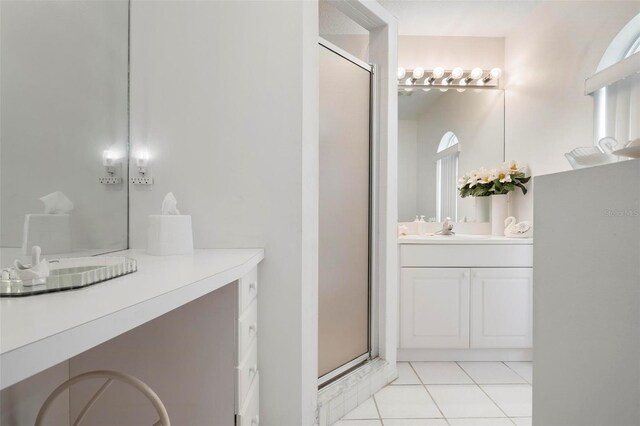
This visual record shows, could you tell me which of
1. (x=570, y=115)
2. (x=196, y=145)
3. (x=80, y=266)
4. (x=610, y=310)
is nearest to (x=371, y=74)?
(x=196, y=145)

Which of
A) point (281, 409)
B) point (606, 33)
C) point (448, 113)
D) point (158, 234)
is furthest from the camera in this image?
point (448, 113)

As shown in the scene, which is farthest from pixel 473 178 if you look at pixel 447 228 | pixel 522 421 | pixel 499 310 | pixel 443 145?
pixel 522 421

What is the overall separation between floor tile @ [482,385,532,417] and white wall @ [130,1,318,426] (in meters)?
1.03

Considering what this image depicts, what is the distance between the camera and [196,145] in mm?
1503

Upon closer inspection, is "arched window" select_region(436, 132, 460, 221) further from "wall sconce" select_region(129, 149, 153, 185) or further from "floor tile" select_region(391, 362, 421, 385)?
"wall sconce" select_region(129, 149, 153, 185)

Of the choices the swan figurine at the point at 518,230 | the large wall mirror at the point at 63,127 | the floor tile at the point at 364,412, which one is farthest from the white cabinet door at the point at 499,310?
the large wall mirror at the point at 63,127

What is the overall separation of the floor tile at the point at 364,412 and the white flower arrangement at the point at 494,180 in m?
1.77

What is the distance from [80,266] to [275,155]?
0.82 meters

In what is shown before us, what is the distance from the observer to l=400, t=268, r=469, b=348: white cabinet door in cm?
237

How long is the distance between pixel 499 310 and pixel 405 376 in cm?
75

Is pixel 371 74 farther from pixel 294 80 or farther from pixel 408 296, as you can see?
pixel 408 296

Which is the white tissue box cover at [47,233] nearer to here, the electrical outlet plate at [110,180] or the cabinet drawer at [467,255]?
the electrical outlet plate at [110,180]

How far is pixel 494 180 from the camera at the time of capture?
9.09 ft

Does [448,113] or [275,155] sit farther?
[448,113]
